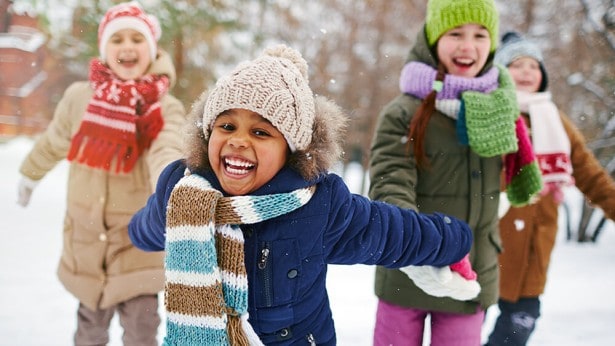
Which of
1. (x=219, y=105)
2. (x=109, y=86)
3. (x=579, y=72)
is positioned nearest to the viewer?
(x=219, y=105)

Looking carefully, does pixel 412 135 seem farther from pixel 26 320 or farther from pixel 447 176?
pixel 26 320

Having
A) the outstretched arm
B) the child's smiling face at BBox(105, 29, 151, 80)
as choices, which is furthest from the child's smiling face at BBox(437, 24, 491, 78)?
the child's smiling face at BBox(105, 29, 151, 80)

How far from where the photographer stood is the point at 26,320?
3.96 m

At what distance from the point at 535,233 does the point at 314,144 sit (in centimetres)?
227

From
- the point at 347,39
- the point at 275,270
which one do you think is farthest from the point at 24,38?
the point at 275,270

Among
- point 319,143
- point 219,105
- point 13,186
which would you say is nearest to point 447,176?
point 319,143

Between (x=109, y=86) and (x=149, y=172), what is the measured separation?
51cm

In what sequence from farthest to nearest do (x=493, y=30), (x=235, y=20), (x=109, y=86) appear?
1. (x=235, y=20)
2. (x=109, y=86)
3. (x=493, y=30)

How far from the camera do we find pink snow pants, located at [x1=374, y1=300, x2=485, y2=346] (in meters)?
2.39

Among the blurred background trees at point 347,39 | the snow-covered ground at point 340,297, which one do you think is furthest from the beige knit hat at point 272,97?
the blurred background trees at point 347,39

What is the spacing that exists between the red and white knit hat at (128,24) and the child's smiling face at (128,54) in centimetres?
3

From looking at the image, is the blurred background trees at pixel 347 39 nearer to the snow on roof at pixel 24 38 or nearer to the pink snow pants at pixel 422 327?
the snow on roof at pixel 24 38

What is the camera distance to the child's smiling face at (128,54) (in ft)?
9.54

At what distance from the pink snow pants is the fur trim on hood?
0.98 m
